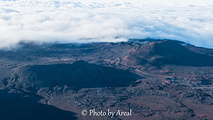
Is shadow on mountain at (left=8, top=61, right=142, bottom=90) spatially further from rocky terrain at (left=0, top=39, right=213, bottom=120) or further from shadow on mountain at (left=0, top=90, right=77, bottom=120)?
shadow on mountain at (left=0, top=90, right=77, bottom=120)

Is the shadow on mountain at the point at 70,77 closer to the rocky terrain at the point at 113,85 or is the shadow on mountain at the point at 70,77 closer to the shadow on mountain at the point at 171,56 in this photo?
the rocky terrain at the point at 113,85

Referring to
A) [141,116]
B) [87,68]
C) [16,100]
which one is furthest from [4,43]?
[141,116]

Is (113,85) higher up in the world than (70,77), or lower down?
lower down

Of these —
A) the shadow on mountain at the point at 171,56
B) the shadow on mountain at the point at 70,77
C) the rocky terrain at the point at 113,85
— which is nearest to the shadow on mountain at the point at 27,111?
the rocky terrain at the point at 113,85

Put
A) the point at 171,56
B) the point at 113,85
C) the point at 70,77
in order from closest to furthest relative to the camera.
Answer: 1. the point at 70,77
2. the point at 113,85
3. the point at 171,56

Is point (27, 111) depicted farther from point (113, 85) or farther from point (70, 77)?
point (113, 85)

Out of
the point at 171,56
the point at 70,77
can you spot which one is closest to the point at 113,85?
the point at 70,77
